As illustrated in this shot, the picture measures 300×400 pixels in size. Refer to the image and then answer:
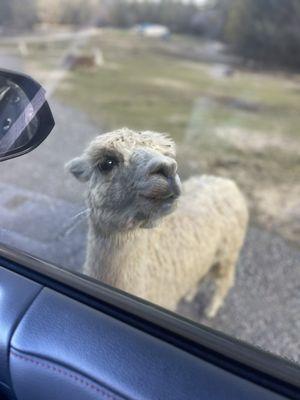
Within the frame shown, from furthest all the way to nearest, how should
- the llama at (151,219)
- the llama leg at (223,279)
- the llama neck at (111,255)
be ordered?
the llama leg at (223,279) → the llama neck at (111,255) → the llama at (151,219)

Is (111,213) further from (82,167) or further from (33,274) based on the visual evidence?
(33,274)

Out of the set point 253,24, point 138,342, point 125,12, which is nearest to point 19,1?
point 125,12

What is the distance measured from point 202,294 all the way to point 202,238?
609 mm

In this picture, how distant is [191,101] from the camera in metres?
5.29

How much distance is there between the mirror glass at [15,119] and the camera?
155cm

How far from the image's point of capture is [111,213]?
1689 millimetres

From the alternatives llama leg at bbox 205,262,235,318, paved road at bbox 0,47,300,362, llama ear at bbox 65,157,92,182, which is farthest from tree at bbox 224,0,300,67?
llama ear at bbox 65,157,92,182

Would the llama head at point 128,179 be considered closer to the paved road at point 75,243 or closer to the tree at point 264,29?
the paved road at point 75,243

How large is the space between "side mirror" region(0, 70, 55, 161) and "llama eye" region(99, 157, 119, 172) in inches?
8.9

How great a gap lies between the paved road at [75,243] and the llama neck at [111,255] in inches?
5.7

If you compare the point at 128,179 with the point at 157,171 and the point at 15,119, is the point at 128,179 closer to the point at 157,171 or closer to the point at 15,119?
the point at 157,171

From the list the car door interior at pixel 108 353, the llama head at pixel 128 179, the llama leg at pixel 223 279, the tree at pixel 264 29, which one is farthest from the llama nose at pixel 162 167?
the tree at pixel 264 29

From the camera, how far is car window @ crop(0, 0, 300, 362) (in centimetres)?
172

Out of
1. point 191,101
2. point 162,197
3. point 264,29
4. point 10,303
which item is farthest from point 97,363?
point 191,101
